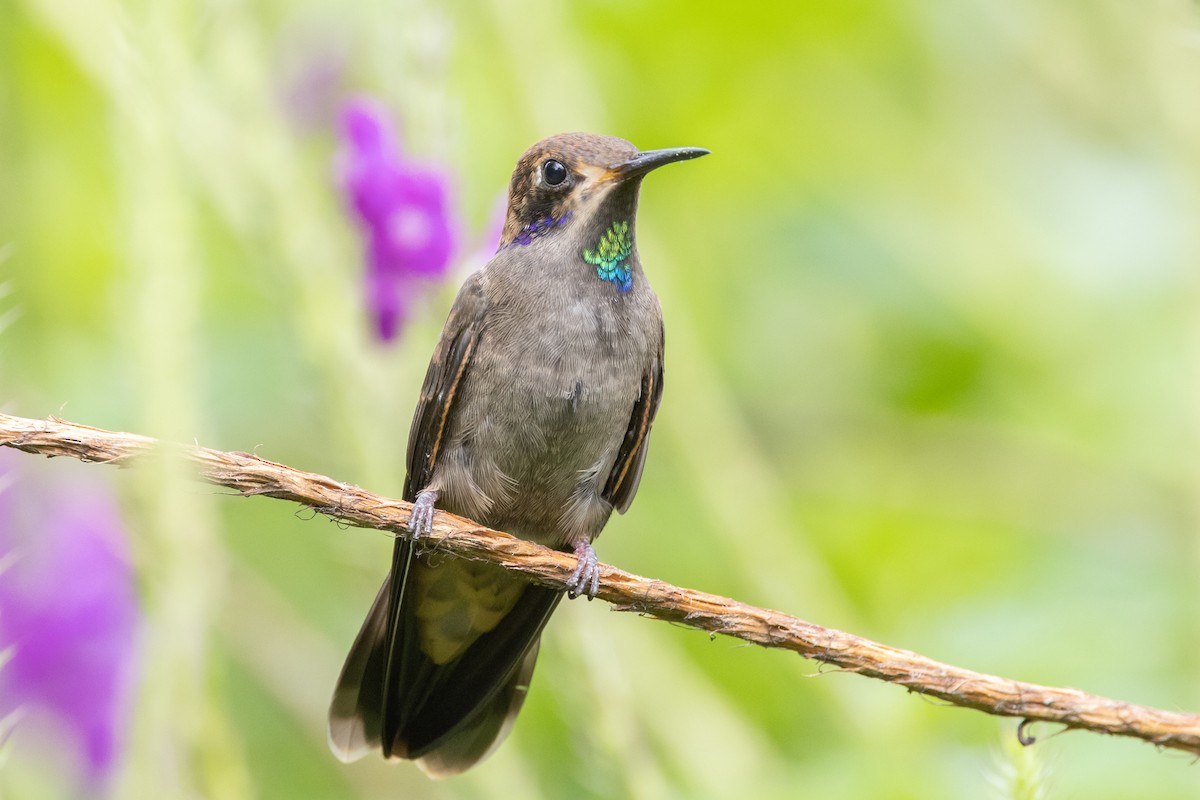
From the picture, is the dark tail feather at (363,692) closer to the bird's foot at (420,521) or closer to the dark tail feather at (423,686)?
the dark tail feather at (423,686)

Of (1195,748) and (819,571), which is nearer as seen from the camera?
(1195,748)

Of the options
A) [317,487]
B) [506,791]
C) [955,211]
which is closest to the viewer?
[317,487]

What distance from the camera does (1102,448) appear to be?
4234 mm

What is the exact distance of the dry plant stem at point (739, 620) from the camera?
1.90m

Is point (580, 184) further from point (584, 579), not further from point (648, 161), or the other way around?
point (584, 579)

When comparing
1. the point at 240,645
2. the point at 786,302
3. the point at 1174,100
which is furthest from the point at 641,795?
the point at 786,302

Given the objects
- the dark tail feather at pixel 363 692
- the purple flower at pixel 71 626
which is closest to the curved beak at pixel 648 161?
the dark tail feather at pixel 363 692

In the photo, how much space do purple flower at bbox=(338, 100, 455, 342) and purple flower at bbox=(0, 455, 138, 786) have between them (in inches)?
27.7

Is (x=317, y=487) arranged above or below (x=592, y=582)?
above

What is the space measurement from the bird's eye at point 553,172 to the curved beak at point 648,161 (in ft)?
0.41

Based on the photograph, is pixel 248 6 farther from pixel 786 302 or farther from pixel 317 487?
pixel 786 302

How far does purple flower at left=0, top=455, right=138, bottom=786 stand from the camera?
2820 millimetres

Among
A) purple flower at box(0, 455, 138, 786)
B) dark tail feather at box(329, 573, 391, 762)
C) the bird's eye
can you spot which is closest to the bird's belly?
dark tail feather at box(329, 573, 391, 762)

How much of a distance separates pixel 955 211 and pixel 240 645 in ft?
8.30
